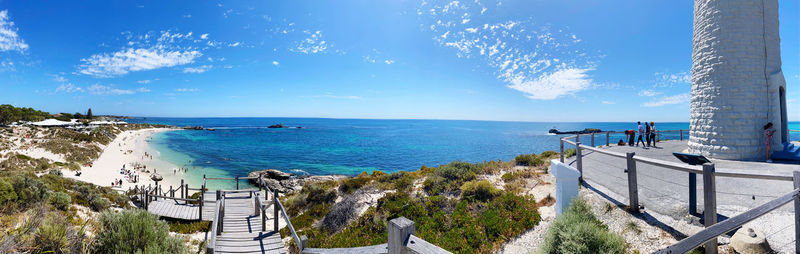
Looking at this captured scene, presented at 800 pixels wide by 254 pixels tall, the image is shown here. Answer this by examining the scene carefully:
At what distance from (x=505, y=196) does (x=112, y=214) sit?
845 centimetres

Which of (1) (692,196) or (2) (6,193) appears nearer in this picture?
(1) (692,196)

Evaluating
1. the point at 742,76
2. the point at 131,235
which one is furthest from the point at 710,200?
the point at 742,76

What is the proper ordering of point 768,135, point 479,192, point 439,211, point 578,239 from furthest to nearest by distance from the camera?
point 768,135 → point 479,192 → point 439,211 → point 578,239

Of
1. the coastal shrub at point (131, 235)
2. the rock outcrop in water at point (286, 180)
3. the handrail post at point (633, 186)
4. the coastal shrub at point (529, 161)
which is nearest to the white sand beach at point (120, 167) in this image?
the rock outcrop in water at point (286, 180)

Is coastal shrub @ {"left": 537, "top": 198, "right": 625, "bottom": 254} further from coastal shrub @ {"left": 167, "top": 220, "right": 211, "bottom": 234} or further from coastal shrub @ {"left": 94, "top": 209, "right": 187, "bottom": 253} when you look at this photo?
coastal shrub @ {"left": 167, "top": 220, "right": 211, "bottom": 234}

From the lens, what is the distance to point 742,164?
31.1 feet

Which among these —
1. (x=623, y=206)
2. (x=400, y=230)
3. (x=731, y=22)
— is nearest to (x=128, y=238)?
(x=400, y=230)

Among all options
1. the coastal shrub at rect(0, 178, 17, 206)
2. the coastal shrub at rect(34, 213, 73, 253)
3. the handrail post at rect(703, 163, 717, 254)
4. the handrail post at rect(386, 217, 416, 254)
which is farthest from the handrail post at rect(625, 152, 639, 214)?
the coastal shrub at rect(0, 178, 17, 206)

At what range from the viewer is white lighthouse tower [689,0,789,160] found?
10039 mm

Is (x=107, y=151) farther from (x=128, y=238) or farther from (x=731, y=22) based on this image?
(x=731, y=22)

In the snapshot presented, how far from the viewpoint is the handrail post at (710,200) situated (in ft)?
11.7

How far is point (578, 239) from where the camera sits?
12.0ft

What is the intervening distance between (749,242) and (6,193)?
51.5 ft

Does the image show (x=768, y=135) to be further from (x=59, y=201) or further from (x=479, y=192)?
(x=59, y=201)
